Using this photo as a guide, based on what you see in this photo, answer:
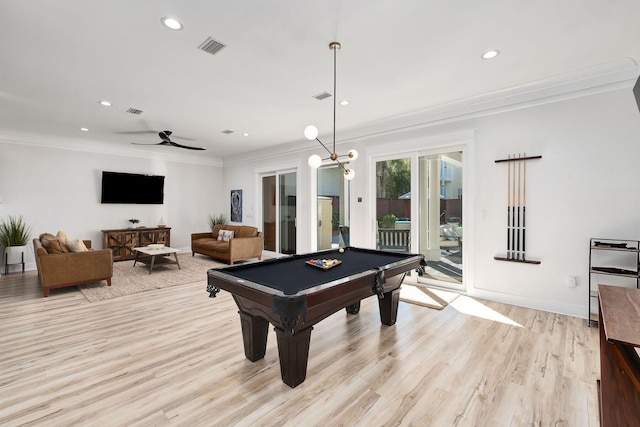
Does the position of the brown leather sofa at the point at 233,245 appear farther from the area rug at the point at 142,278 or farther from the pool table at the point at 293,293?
the pool table at the point at 293,293

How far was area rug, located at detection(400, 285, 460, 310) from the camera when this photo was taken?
3.88 meters

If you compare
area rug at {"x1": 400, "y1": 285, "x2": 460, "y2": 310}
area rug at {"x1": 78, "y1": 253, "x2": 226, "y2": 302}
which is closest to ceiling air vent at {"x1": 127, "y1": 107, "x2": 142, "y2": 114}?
area rug at {"x1": 78, "y1": 253, "x2": 226, "y2": 302}

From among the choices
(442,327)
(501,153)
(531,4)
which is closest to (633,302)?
(442,327)

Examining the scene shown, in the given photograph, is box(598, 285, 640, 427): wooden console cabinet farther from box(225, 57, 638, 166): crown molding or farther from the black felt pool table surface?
box(225, 57, 638, 166): crown molding

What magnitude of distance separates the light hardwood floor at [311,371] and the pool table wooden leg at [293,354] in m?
0.07

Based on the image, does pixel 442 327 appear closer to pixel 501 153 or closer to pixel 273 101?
pixel 501 153

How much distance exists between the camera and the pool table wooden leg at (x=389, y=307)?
3.15m

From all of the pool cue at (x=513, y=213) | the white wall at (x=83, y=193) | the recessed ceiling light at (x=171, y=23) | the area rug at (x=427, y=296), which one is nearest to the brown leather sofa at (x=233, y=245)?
the white wall at (x=83, y=193)

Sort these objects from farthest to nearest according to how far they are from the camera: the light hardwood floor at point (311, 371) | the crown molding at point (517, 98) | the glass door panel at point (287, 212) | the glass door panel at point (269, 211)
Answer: the glass door panel at point (269, 211)
the glass door panel at point (287, 212)
the crown molding at point (517, 98)
the light hardwood floor at point (311, 371)

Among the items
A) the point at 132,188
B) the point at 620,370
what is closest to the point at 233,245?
the point at 132,188

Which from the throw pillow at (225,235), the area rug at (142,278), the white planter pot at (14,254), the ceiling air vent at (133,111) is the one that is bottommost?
the area rug at (142,278)

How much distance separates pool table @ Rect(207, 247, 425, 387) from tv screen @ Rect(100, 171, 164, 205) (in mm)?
6055

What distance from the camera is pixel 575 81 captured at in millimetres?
3312

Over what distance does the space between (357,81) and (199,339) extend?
3.29 m
